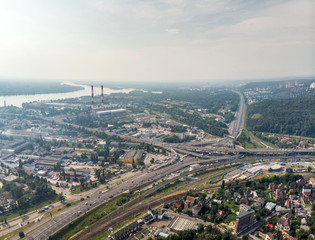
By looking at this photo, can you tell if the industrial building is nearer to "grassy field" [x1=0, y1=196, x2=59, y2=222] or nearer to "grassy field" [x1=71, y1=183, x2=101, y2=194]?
"grassy field" [x1=71, y1=183, x2=101, y2=194]

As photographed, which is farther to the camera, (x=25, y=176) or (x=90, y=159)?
(x=90, y=159)

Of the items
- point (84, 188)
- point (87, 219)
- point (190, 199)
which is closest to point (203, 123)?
point (190, 199)

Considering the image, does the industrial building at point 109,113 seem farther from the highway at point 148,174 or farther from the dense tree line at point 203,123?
the dense tree line at point 203,123

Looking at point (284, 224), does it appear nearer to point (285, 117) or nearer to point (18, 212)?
point (18, 212)

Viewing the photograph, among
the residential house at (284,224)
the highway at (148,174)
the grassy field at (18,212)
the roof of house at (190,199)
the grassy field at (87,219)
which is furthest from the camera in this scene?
the roof of house at (190,199)

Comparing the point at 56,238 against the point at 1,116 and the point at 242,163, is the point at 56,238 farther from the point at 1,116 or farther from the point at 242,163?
the point at 1,116

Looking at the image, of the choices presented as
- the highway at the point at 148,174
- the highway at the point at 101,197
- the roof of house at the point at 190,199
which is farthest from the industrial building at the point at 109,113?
the roof of house at the point at 190,199

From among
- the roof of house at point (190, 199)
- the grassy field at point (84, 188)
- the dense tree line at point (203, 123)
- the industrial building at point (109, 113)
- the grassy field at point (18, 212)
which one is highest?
the industrial building at point (109, 113)

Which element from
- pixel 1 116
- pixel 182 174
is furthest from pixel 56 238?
pixel 1 116
